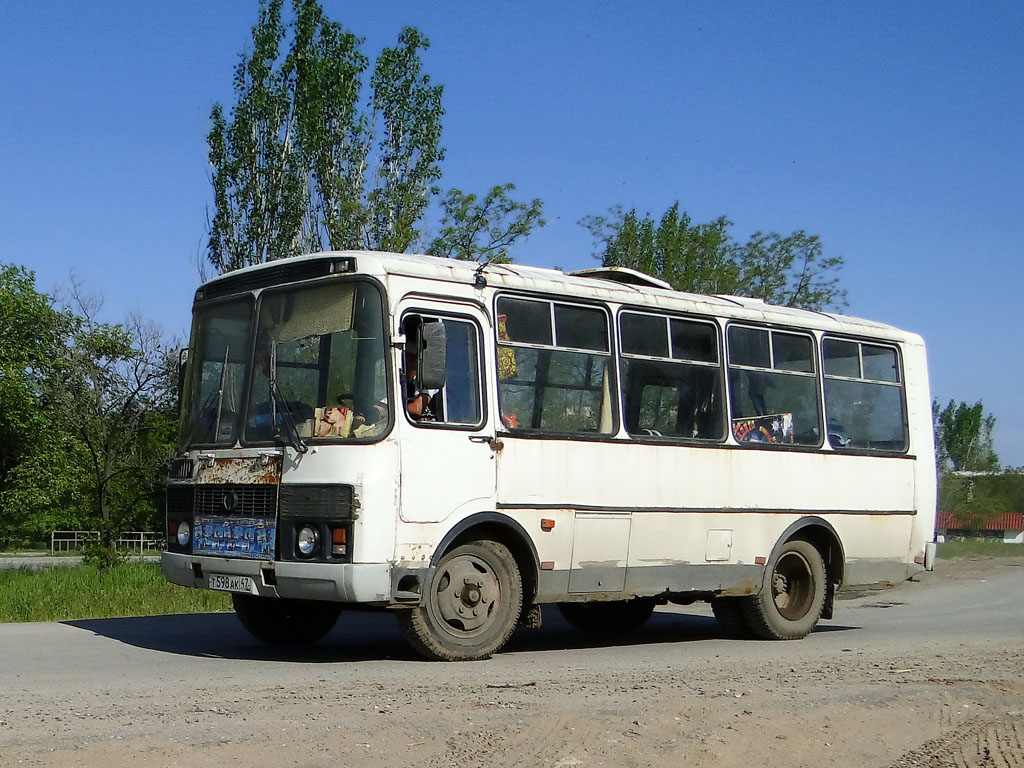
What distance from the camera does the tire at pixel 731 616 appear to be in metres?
12.9

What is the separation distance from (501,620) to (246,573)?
2024 millimetres

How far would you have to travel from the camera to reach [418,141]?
29203mm

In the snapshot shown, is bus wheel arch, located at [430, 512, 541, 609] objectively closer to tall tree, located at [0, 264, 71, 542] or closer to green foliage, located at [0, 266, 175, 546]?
green foliage, located at [0, 266, 175, 546]

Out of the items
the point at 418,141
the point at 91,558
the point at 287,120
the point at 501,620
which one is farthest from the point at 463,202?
the point at 501,620

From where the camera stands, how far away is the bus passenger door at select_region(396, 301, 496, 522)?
9633 mm

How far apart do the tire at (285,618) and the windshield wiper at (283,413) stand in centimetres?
198

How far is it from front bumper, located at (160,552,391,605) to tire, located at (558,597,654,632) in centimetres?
478

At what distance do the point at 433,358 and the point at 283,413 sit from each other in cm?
132

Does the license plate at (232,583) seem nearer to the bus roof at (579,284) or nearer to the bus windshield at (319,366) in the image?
the bus windshield at (319,366)

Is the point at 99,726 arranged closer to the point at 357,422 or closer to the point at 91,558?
the point at 357,422

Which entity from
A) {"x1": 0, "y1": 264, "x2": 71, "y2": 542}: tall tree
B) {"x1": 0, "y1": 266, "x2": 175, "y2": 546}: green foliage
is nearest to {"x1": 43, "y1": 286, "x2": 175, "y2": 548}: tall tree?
{"x1": 0, "y1": 266, "x2": 175, "y2": 546}: green foliage

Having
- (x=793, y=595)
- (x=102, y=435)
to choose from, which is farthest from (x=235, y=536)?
(x=102, y=435)

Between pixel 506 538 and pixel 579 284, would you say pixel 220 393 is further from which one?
pixel 579 284

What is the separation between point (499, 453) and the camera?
10.3 metres
